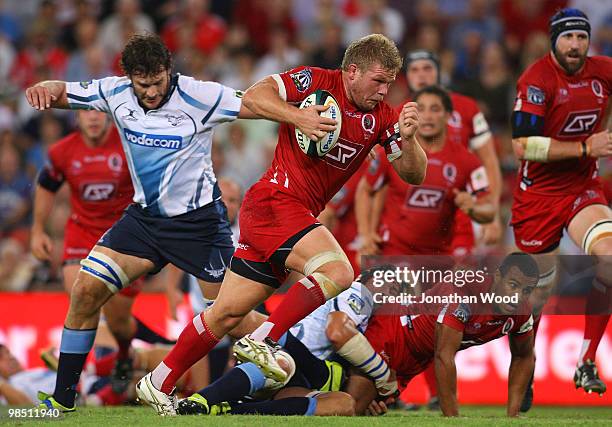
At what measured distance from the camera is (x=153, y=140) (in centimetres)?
784

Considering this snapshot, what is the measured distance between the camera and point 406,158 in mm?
7301

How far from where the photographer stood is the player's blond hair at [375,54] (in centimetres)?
709

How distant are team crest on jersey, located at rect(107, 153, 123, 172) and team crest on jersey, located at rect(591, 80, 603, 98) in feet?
14.1

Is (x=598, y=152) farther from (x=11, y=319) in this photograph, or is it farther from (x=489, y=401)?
(x=11, y=319)

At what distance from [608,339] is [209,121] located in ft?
17.8

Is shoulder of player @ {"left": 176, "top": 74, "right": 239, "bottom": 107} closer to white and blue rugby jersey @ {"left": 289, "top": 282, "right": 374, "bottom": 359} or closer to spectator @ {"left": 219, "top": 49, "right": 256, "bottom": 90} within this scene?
white and blue rugby jersey @ {"left": 289, "top": 282, "right": 374, "bottom": 359}

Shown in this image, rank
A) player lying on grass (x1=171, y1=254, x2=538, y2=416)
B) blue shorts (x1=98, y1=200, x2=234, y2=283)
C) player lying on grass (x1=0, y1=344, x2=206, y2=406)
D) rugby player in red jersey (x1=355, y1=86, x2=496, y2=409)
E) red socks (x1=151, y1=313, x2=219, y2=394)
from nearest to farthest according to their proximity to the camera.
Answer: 1. red socks (x1=151, y1=313, x2=219, y2=394)
2. blue shorts (x1=98, y1=200, x2=234, y2=283)
3. player lying on grass (x1=171, y1=254, x2=538, y2=416)
4. player lying on grass (x1=0, y1=344, x2=206, y2=406)
5. rugby player in red jersey (x1=355, y1=86, x2=496, y2=409)

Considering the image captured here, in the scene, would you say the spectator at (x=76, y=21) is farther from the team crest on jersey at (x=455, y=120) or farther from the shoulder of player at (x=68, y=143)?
the team crest on jersey at (x=455, y=120)

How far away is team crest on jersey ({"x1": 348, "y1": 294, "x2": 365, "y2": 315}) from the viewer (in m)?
8.55

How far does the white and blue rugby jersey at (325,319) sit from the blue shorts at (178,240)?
89 cm

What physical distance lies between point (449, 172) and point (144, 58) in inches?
148

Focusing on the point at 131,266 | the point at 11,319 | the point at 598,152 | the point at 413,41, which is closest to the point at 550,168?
the point at 598,152

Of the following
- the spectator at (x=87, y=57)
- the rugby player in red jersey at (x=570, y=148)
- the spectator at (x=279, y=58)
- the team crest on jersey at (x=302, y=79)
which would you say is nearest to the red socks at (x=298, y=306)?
the team crest on jersey at (x=302, y=79)

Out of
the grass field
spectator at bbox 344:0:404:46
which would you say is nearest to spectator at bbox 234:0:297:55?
spectator at bbox 344:0:404:46
